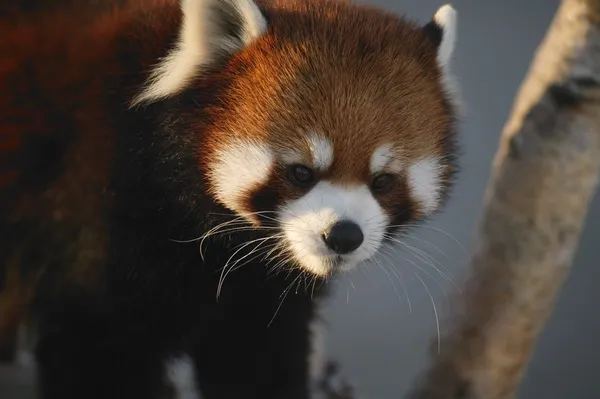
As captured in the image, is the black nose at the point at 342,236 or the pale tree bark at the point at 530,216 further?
the pale tree bark at the point at 530,216

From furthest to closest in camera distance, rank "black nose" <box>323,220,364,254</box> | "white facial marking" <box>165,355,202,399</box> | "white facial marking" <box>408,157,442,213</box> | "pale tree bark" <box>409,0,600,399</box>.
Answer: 1. "white facial marking" <box>165,355,202,399</box>
2. "pale tree bark" <box>409,0,600,399</box>
3. "white facial marking" <box>408,157,442,213</box>
4. "black nose" <box>323,220,364,254</box>

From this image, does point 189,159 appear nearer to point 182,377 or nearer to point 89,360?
point 89,360

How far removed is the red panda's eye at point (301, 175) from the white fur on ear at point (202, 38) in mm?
245

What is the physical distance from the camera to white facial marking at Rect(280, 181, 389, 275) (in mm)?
1470

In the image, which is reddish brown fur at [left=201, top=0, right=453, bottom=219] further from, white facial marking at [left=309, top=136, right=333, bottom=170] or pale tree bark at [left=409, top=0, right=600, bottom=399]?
pale tree bark at [left=409, top=0, right=600, bottom=399]

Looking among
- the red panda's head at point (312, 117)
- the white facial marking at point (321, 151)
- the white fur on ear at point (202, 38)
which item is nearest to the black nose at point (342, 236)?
the red panda's head at point (312, 117)

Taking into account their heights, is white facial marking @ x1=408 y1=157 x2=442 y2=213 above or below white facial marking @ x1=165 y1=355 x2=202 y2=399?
above

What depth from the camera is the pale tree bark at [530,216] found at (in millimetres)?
1755

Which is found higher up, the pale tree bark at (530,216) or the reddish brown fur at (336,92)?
the reddish brown fur at (336,92)

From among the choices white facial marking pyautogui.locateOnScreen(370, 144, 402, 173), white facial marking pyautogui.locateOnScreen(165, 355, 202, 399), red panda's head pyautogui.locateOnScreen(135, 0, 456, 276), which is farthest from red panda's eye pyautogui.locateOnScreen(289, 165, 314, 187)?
white facial marking pyautogui.locateOnScreen(165, 355, 202, 399)

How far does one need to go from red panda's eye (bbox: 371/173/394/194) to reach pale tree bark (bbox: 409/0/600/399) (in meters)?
0.39

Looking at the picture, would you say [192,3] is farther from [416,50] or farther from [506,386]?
[506,386]

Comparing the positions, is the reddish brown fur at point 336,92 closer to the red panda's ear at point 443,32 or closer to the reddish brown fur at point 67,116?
the red panda's ear at point 443,32

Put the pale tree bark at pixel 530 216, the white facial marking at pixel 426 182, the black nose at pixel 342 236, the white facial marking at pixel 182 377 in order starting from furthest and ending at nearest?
the white facial marking at pixel 182 377
the pale tree bark at pixel 530 216
the white facial marking at pixel 426 182
the black nose at pixel 342 236
